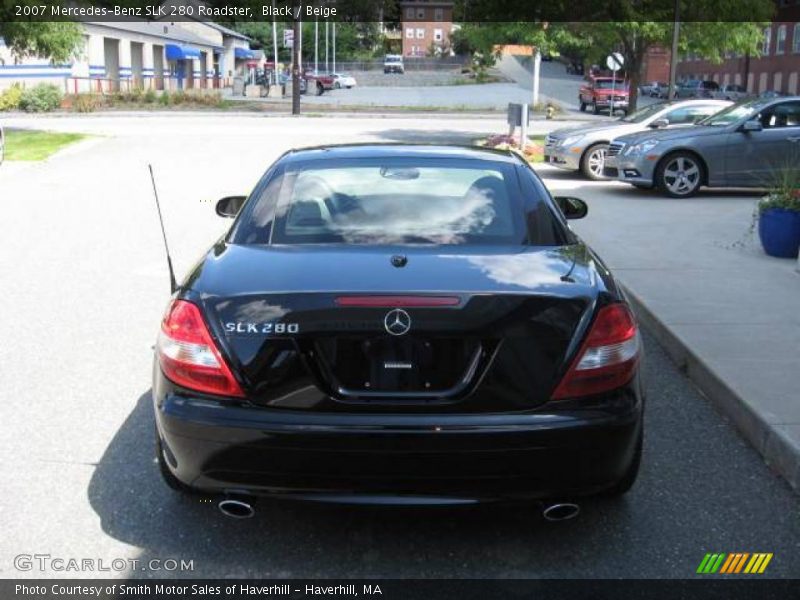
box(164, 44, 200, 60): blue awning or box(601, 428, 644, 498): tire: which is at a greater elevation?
box(164, 44, 200, 60): blue awning

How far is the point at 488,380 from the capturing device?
10.5 feet

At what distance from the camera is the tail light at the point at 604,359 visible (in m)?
3.24

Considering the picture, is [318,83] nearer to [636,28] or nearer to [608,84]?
[608,84]

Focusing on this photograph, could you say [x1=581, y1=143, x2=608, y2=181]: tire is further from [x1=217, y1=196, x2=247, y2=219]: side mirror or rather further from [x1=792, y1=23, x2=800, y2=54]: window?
[x1=792, y1=23, x2=800, y2=54]: window

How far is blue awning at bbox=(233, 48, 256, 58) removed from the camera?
3834 inches

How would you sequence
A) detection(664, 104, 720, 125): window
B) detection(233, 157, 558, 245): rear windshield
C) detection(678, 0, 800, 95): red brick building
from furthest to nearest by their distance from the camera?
detection(678, 0, 800, 95): red brick building → detection(664, 104, 720, 125): window → detection(233, 157, 558, 245): rear windshield

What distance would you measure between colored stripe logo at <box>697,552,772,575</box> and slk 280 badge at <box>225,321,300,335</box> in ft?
5.74

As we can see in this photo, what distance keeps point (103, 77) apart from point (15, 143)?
34.3m

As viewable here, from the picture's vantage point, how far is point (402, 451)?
10.2 feet

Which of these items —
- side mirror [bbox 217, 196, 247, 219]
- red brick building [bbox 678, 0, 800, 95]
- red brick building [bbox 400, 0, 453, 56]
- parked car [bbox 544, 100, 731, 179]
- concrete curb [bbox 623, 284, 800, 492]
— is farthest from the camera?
red brick building [bbox 400, 0, 453, 56]

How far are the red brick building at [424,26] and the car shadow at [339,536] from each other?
134m

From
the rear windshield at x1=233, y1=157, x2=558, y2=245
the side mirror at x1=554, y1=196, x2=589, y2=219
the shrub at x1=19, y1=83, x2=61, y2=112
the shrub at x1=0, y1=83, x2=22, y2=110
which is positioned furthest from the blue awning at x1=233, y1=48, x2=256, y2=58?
the rear windshield at x1=233, y1=157, x2=558, y2=245

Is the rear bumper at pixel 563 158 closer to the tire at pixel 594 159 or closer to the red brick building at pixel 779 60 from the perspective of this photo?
the tire at pixel 594 159

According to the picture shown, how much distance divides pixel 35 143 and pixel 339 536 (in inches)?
870
